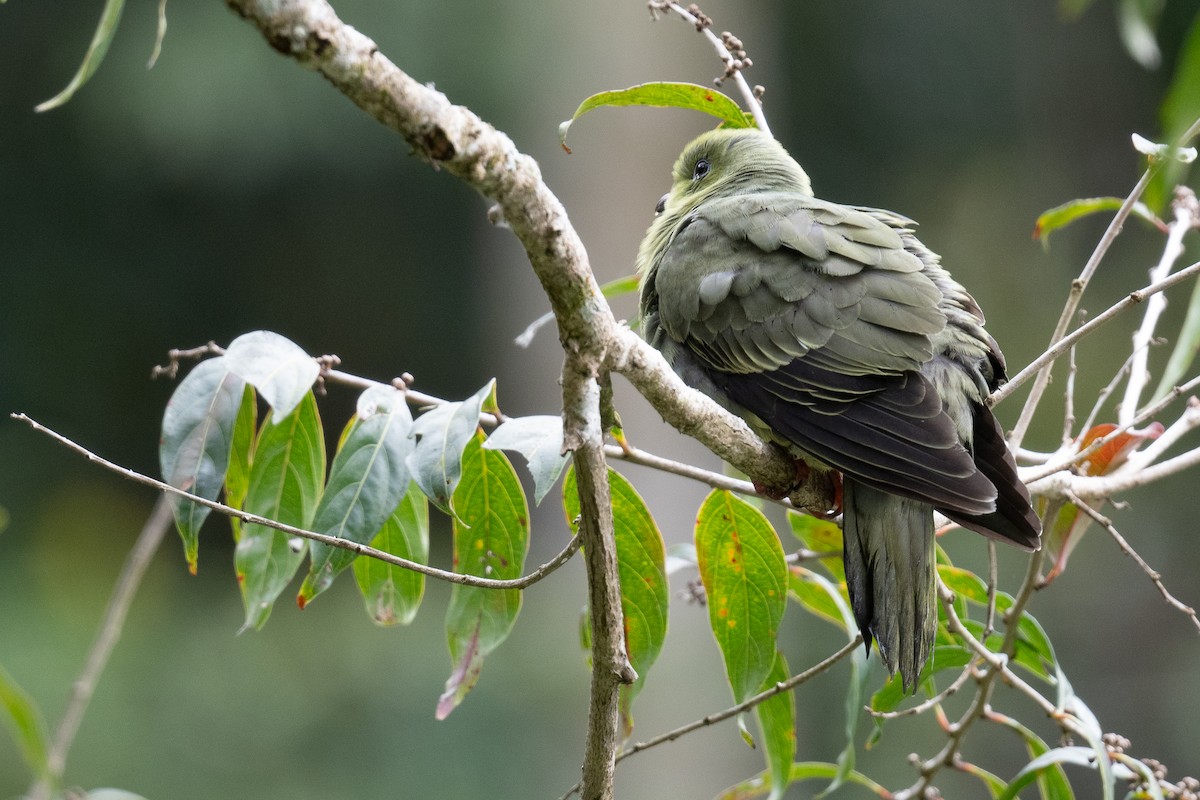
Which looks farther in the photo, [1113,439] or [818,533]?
[818,533]

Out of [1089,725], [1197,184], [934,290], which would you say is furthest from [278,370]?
[1197,184]

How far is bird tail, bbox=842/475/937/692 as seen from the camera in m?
1.93

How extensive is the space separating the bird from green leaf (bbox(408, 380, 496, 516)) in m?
0.71

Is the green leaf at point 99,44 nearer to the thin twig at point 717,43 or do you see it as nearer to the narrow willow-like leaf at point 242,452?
the narrow willow-like leaf at point 242,452

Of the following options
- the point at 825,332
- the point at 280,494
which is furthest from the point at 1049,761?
the point at 280,494

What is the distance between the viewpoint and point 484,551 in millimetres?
1889

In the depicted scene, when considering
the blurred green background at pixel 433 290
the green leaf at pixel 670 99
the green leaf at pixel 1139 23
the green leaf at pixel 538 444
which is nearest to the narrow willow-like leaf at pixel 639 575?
the green leaf at pixel 538 444

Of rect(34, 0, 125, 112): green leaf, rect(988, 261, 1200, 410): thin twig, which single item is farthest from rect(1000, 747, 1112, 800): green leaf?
rect(34, 0, 125, 112): green leaf

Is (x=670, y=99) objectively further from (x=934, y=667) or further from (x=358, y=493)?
(x=934, y=667)

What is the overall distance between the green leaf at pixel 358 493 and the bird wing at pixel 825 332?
0.77 meters

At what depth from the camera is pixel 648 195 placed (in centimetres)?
666

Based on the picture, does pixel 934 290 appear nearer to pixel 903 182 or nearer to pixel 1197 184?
pixel 1197 184

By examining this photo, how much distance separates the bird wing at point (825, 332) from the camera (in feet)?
6.64

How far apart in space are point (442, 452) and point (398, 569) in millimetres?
389
